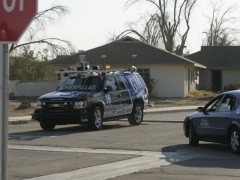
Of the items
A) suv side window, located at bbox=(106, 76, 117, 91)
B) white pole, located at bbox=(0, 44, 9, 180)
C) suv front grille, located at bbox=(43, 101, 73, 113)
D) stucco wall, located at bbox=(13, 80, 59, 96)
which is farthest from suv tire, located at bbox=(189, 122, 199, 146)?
stucco wall, located at bbox=(13, 80, 59, 96)

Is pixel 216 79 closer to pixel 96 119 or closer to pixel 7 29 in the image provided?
pixel 96 119

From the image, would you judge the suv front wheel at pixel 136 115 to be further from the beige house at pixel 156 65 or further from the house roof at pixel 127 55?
the house roof at pixel 127 55

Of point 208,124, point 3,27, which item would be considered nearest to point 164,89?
point 208,124

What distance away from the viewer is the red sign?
13.3 feet

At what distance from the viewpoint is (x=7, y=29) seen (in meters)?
4.14

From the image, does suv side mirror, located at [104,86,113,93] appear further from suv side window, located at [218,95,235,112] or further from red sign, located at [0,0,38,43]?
red sign, located at [0,0,38,43]

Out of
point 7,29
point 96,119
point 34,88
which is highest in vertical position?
point 7,29

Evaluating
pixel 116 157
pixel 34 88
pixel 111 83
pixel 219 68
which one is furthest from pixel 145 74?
pixel 116 157

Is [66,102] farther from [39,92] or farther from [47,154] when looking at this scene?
[39,92]

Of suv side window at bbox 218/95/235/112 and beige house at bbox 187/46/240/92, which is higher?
beige house at bbox 187/46/240/92

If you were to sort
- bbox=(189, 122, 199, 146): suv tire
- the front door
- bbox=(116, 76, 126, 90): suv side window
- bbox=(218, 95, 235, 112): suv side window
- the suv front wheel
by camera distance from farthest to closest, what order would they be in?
1. the front door
2. the suv front wheel
3. bbox=(116, 76, 126, 90): suv side window
4. bbox=(189, 122, 199, 146): suv tire
5. bbox=(218, 95, 235, 112): suv side window

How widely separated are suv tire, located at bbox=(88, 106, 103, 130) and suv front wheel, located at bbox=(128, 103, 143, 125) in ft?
7.67

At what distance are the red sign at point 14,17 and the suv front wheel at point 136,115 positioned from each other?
17.7 meters

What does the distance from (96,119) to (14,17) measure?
15.4m
